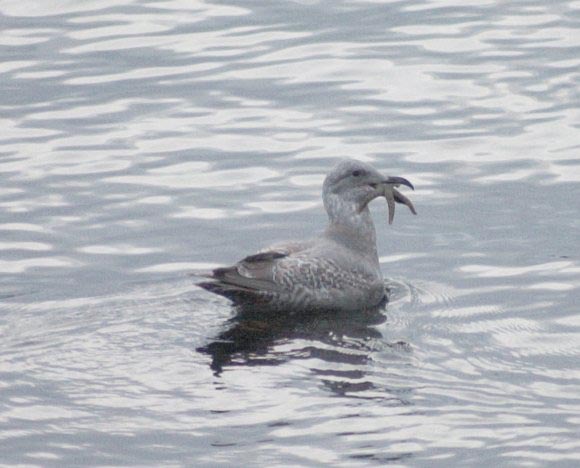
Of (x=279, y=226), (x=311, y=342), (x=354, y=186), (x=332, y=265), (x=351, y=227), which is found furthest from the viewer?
(x=279, y=226)

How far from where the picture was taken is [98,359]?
11.7m

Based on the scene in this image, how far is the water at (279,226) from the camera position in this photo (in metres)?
10.5

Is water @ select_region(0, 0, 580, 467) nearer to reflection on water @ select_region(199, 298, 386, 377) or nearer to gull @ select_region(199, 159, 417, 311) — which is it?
reflection on water @ select_region(199, 298, 386, 377)

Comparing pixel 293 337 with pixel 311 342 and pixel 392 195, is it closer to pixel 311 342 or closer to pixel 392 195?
pixel 311 342

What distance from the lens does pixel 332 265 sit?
43.3 ft

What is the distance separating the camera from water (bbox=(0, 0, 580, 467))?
10.5 metres

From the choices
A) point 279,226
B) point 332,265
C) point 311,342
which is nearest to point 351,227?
point 332,265

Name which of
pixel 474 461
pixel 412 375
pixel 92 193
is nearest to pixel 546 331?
pixel 412 375

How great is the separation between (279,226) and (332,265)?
161 centimetres

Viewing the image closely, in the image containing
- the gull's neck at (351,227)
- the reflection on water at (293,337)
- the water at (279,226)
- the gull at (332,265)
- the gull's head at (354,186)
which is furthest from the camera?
the gull's head at (354,186)

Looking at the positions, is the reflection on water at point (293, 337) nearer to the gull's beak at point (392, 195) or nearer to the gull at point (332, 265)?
the gull at point (332, 265)

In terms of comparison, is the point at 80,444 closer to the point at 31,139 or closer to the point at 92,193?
the point at 92,193

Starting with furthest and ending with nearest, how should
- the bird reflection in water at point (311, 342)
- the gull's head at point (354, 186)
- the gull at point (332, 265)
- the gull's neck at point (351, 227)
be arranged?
1. the gull's head at point (354, 186)
2. the gull's neck at point (351, 227)
3. the gull at point (332, 265)
4. the bird reflection in water at point (311, 342)

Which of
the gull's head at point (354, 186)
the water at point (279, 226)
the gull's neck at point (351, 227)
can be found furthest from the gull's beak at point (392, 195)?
the water at point (279, 226)
